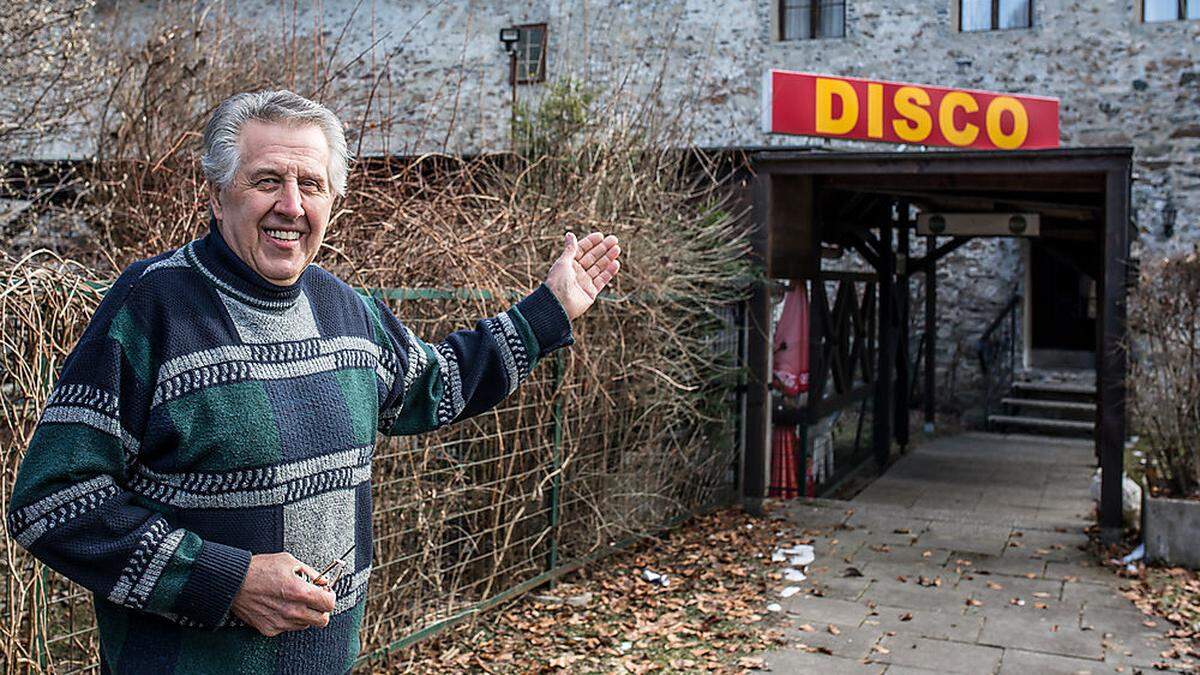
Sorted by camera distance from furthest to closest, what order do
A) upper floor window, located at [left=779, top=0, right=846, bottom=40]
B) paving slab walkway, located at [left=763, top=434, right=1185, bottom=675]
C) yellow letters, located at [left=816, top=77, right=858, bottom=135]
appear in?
upper floor window, located at [left=779, top=0, right=846, bottom=40], yellow letters, located at [left=816, top=77, right=858, bottom=135], paving slab walkway, located at [left=763, top=434, right=1185, bottom=675]

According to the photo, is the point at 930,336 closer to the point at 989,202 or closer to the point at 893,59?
the point at 989,202

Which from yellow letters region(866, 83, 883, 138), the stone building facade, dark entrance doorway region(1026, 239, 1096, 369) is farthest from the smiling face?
dark entrance doorway region(1026, 239, 1096, 369)

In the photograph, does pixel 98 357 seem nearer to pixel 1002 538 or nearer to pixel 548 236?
pixel 548 236

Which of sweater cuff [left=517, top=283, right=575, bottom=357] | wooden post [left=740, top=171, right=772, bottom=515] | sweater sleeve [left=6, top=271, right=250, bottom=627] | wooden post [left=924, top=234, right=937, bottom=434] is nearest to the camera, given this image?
sweater sleeve [left=6, top=271, right=250, bottom=627]

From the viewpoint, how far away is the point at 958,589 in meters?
6.32

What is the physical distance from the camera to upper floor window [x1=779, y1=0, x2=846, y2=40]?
14.1m

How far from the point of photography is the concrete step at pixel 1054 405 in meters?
13.4

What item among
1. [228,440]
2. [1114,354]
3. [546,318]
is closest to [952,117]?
[1114,354]

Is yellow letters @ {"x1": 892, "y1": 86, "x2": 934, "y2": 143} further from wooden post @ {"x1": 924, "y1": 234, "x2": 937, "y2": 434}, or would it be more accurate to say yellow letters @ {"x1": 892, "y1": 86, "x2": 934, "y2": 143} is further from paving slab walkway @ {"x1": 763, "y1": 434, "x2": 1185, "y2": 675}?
wooden post @ {"x1": 924, "y1": 234, "x2": 937, "y2": 434}

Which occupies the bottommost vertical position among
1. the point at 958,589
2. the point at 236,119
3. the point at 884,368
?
the point at 958,589

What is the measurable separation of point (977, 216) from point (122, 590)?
9938 mm

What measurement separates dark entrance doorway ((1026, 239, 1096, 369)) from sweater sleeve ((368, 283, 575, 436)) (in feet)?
46.0

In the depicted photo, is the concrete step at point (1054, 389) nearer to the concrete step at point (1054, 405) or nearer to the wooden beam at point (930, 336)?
the concrete step at point (1054, 405)

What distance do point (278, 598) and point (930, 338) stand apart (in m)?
11.8
